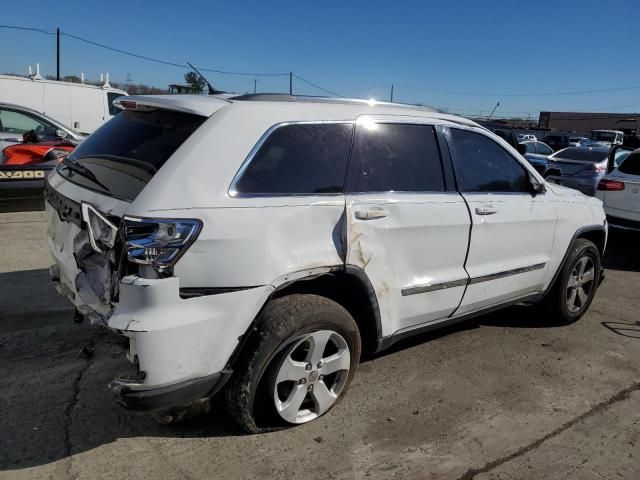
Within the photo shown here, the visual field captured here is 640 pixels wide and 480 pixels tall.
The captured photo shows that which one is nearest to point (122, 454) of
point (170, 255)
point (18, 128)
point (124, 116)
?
point (170, 255)

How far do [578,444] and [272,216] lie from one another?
2.14m

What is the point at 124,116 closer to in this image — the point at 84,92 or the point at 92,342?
the point at 92,342

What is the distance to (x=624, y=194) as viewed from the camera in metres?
7.68

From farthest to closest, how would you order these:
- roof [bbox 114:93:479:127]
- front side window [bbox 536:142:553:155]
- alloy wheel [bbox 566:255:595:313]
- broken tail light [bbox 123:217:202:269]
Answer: front side window [bbox 536:142:553:155]
alloy wheel [bbox 566:255:595:313]
roof [bbox 114:93:479:127]
broken tail light [bbox 123:217:202:269]

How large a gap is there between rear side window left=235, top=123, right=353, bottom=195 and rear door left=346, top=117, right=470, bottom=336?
0.35 feet

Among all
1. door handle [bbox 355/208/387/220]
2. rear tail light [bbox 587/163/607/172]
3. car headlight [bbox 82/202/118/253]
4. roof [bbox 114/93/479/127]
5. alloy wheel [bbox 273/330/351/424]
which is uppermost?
roof [bbox 114/93/479/127]

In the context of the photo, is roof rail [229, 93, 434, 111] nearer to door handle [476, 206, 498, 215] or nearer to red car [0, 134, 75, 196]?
door handle [476, 206, 498, 215]

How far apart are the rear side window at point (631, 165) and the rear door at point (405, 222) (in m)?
5.43

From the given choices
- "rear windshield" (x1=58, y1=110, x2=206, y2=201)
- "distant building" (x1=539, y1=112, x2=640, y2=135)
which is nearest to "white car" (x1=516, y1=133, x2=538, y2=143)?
"rear windshield" (x1=58, y1=110, x2=206, y2=201)

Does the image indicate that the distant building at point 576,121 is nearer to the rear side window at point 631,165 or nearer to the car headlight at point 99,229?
the rear side window at point 631,165

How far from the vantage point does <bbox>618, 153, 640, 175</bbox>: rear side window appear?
7.76 m

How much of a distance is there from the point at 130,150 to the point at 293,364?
143cm

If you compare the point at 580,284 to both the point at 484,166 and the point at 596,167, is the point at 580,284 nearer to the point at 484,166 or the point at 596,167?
the point at 484,166

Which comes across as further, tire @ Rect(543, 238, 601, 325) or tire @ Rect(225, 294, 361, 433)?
tire @ Rect(543, 238, 601, 325)
